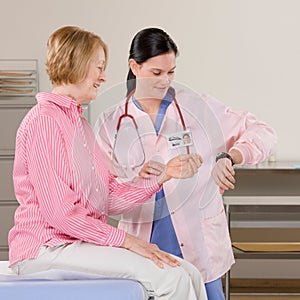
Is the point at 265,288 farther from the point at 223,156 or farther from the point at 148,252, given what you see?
the point at 148,252

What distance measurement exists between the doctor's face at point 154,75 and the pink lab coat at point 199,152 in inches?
2.0

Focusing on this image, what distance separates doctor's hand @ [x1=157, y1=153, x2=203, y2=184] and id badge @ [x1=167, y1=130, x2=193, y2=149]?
1.7 inches

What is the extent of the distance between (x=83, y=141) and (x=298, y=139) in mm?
3068

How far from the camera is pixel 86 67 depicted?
1.84 meters

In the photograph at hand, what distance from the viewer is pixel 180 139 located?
2.04m

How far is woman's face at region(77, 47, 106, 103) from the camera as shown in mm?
1855

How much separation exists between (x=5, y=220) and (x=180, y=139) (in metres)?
2.62

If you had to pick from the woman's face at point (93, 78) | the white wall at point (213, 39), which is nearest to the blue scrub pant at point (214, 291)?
the woman's face at point (93, 78)

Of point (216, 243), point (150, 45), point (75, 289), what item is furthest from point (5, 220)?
point (75, 289)

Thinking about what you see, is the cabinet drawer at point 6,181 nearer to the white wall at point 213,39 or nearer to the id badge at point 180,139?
the white wall at point 213,39

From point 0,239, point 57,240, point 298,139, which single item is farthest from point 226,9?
point 57,240

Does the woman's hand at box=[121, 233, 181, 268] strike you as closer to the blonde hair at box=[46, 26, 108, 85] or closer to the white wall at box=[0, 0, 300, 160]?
the blonde hair at box=[46, 26, 108, 85]

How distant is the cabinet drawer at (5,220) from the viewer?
14.6ft

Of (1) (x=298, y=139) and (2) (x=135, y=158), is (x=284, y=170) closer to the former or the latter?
(1) (x=298, y=139)
